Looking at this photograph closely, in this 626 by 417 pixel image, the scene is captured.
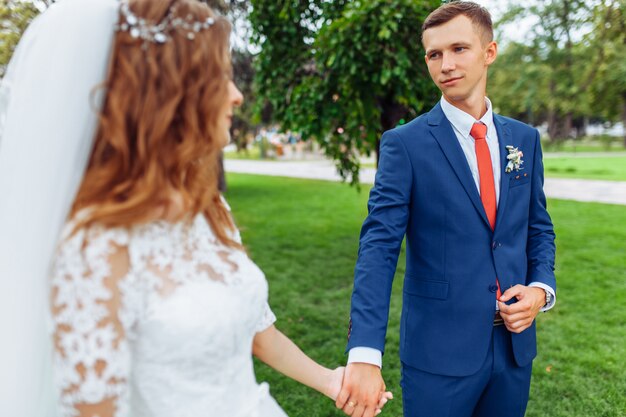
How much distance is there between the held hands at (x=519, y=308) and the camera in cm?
214

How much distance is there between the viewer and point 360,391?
6.63 ft

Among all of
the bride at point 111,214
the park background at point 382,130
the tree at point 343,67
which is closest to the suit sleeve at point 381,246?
the bride at point 111,214

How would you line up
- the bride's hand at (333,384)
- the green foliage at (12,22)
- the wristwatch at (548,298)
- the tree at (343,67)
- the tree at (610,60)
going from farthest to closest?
the green foliage at (12,22) < the tree at (610,60) < the tree at (343,67) < the wristwatch at (548,298) < the bride's hand at (333,384)

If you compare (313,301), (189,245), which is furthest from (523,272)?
(313,301)

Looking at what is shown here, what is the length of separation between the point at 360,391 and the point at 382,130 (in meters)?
5.92

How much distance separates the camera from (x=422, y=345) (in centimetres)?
224

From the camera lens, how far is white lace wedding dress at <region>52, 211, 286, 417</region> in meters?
1.25

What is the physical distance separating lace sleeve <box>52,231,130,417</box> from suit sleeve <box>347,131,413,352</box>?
101 centimetres

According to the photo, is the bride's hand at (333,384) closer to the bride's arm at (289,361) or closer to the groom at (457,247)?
the bride's arm at (289,361)

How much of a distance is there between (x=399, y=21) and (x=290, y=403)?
393 cm

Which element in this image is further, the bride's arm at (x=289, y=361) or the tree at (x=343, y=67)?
the tree at (x=343, y=67)

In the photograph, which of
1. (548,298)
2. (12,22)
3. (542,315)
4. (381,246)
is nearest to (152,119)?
(381,246)

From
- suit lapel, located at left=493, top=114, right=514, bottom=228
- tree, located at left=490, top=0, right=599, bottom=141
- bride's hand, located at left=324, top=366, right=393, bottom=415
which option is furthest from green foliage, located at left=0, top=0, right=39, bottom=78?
bride's hand, located at left=324, top=366, right=393, bottom=415

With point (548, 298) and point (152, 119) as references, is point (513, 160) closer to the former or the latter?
point (548, 298)
